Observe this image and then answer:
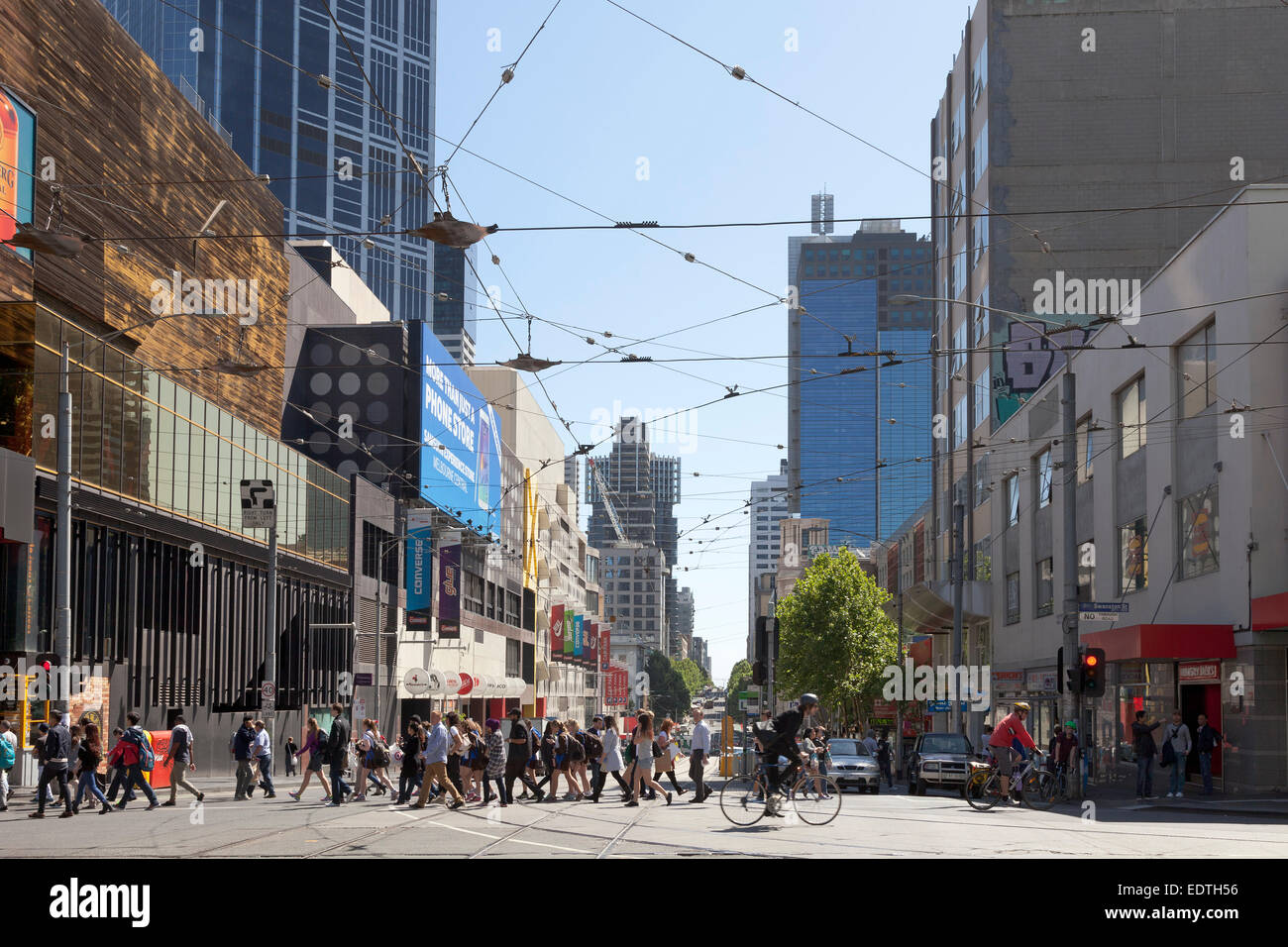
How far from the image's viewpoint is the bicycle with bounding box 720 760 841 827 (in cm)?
2012

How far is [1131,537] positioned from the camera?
123ft

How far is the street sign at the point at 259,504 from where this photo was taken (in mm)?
38594

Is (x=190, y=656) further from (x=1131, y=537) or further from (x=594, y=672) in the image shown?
(x=594, y=672)

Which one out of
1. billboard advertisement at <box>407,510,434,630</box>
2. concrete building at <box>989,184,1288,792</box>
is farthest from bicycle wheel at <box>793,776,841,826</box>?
billboard advertisement at <box>407,510,434,630</box>

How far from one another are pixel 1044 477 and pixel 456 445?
3509cm

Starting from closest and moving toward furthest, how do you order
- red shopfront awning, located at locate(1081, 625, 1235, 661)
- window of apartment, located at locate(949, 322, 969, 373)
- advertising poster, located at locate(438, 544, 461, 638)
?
red shopfront awning, located at locate(1081, 625, 1235, 661)
window of apartment, located at locate(949, 322, 969, 373)
advertising poster, located at locate(438, 544, 461, 638)

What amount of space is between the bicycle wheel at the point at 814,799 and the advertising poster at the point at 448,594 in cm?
4762

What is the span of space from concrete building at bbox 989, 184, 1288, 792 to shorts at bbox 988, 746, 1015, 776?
251 inches

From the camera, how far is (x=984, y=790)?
24562 millimetres

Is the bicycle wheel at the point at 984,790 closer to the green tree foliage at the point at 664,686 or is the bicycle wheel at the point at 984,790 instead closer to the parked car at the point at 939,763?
the parked car at the point at 939,763

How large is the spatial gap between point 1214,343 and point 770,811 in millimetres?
15283

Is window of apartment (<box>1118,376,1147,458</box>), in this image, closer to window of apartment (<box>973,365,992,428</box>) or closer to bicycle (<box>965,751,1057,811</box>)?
bicycle (<box>965,751,1057,811</box>)

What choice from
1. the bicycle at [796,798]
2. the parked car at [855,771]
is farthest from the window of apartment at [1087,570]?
the bicycle at [796,798]

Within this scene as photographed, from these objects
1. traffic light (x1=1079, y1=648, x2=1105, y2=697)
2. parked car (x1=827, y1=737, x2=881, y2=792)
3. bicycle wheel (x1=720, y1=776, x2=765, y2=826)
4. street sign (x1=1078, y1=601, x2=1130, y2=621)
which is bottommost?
parked car (x1=827, y1=737, x2=881, y2=792)
